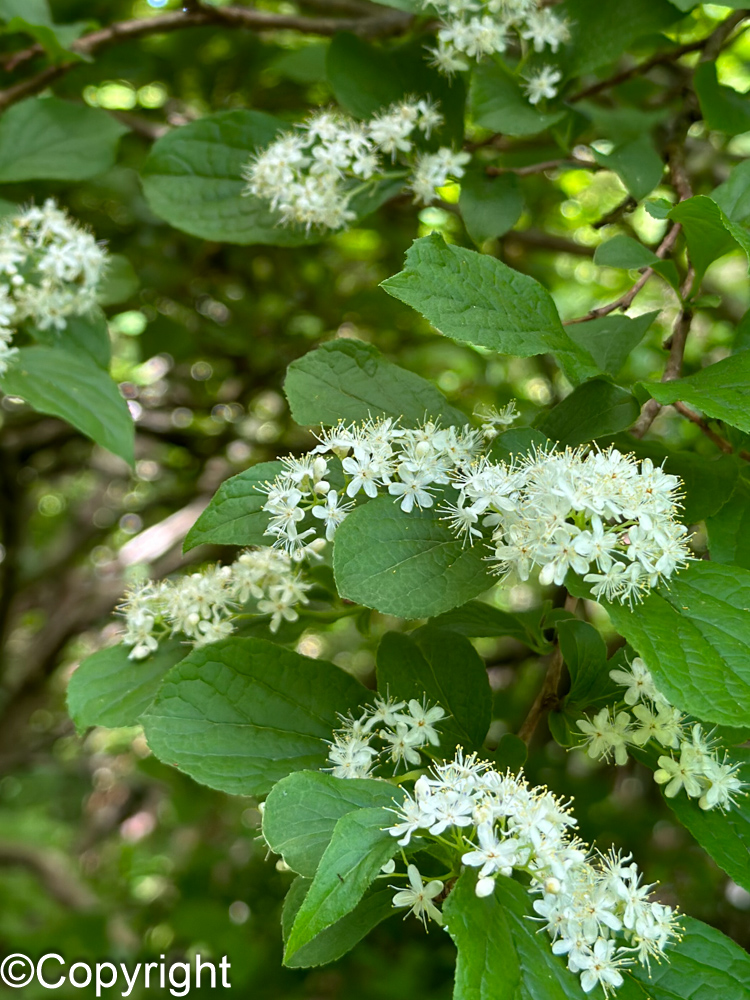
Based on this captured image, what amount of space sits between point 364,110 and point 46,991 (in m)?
2.86

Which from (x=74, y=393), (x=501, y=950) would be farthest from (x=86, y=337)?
(x=501, y=950)

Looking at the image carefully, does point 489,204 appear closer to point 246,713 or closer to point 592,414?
point 592,414

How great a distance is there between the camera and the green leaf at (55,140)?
179cm

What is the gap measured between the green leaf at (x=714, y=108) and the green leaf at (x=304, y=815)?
48.8 inches

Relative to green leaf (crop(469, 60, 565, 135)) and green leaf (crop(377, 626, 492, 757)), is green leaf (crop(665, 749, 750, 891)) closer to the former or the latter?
green leaf (crop(377, 626, 492, 757))

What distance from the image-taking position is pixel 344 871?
82 centimetres

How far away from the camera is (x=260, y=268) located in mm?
3137

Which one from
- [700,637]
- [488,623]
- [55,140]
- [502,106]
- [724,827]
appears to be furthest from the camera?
[55,140]

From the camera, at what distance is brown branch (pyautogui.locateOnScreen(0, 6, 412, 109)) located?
1.86 meters

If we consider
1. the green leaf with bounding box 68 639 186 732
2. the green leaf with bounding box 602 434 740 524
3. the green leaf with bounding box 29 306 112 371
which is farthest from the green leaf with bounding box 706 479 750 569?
the green leaf with bounding box 29 306 112 371

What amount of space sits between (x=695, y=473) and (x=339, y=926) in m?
0.64

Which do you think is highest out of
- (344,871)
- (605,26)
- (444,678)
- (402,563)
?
(605,26)

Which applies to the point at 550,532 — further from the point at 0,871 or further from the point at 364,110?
the point at 0,871

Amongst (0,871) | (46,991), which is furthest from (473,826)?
(0,871)
